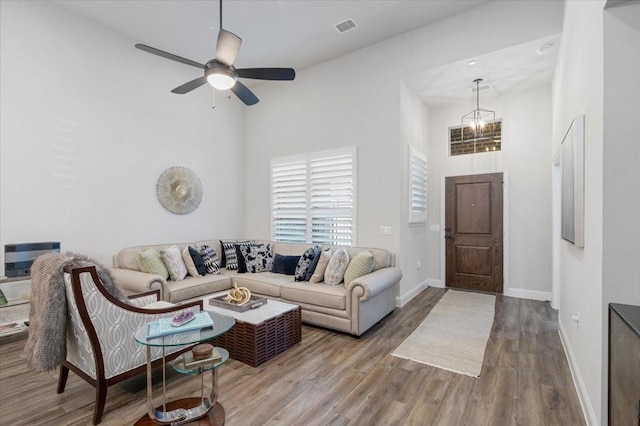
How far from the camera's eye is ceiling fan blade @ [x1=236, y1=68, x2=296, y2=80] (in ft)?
10.1

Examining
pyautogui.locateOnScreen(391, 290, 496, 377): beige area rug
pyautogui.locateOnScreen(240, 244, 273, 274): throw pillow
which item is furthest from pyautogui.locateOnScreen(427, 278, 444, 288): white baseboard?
pyautogui.locateOnScreen(240, 244, 273, 274): throw pillow

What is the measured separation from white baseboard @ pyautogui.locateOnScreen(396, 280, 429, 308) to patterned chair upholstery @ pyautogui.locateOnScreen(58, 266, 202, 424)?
3250 mm

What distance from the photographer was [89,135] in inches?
162

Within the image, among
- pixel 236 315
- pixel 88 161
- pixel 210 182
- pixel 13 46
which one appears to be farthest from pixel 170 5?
pixel 236 315

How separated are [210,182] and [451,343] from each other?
4.56 metres

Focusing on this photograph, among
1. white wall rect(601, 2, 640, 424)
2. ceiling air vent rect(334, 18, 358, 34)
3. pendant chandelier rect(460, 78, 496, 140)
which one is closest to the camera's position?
white wall rect(601, 2, 640, 424)

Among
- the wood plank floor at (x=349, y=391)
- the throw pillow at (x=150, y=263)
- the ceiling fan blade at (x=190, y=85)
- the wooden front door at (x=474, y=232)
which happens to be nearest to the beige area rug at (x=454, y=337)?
the wood plank floor at (x=349, y=391)

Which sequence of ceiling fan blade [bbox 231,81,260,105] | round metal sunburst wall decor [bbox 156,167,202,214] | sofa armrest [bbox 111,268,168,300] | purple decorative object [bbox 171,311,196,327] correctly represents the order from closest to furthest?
purple decorative object [bbox 171,311,196,327] → ceiling fan blade [bbox 231,81,260,105] → sofa armrest [bbox 111,268,168,300] → round metal sunburst wall decor [bbox 156,167,202,214]

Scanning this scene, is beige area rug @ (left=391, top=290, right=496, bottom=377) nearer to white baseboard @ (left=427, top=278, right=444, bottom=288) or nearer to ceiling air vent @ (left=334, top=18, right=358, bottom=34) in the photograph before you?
white baseboard @ (left=427, top=278, right=444, bottom=288)

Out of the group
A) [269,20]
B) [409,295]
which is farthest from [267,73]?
[409,295]

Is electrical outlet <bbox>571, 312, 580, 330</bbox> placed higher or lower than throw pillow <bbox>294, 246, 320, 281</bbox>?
lower

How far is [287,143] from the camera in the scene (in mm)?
5641

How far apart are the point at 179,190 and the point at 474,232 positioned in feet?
16.7

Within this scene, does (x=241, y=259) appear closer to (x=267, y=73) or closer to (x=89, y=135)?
(x=89, y=135)
